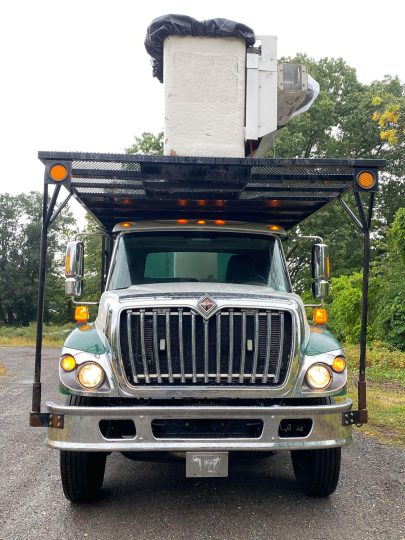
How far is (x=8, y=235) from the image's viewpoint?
2539 inches

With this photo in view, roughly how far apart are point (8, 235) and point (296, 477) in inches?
2457

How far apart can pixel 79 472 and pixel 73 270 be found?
6.38 feet

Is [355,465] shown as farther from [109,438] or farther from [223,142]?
[223,142]

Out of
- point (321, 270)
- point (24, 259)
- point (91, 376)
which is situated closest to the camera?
point (91, 376)

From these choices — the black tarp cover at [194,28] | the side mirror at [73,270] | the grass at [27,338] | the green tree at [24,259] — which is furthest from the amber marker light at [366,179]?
the green tree at [24,259]

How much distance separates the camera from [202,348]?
15.8 ft

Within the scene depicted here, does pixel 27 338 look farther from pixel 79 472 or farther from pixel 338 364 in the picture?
pixel 338 364

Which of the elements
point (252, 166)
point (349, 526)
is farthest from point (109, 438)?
point (252, 166)

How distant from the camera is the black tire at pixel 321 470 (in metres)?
5.06

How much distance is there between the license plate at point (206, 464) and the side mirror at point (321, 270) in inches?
94.0

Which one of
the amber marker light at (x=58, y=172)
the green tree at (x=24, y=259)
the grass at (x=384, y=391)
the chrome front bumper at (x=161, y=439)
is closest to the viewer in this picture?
the chrome front bumper at (x=161, y=439)

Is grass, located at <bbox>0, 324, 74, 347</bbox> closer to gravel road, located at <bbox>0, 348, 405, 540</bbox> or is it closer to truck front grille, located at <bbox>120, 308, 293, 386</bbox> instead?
gravel road, located at <bbox>0, 348, 405, 540</bbox>

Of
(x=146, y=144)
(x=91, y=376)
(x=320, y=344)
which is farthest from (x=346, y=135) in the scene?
(x=91, y=376)

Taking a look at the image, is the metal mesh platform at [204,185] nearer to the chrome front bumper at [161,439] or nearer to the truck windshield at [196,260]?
the truck windshield at [196,260]
